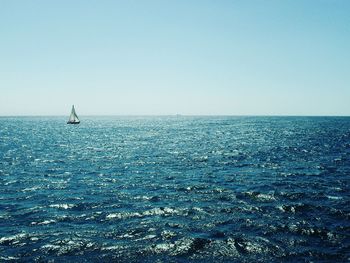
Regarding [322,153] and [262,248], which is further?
[322,153]

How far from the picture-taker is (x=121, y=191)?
112 feet

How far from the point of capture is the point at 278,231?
2288 centimetres

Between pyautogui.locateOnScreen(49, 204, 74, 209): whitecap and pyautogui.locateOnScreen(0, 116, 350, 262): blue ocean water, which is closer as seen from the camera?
pyautogui.locateOnScreen(0, 116, 350, 262): blue ocean water

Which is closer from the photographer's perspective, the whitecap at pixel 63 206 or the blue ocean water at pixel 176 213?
the blue ocean water at pixel 176 213

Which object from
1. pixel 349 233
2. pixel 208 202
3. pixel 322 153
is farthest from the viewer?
pixel 322 153

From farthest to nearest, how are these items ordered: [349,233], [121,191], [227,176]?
[227,176]
[121,191]
[349,233]

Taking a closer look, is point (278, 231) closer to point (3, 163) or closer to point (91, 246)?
point (91, 246)

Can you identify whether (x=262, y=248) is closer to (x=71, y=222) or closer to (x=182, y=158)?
(x=71, y=222)

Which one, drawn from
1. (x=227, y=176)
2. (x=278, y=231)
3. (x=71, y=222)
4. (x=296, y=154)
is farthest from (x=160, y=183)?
(x=296, y=154)

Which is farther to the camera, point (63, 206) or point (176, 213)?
point (63, 206)

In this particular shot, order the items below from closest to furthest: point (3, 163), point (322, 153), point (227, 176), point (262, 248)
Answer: point (262, 248), point (227, 176), point (3, 163), point (322, 153)

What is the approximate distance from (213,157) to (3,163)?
35881 mm

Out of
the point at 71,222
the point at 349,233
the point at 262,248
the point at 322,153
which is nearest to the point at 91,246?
the point at 71,222

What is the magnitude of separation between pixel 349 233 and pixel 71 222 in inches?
786
